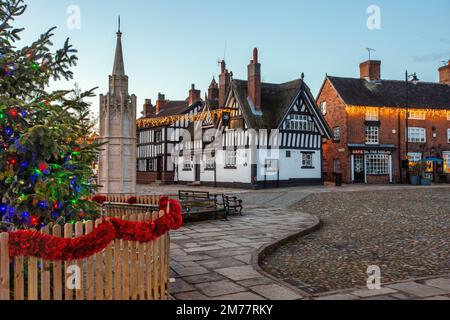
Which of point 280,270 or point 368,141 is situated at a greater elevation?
point 368,141

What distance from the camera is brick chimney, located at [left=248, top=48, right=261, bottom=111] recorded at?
29.9 m

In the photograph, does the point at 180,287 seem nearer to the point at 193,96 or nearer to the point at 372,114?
the point at 372,114

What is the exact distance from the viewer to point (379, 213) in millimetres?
14906

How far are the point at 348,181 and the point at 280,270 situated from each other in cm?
2911

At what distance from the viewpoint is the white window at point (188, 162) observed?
3658 centimetres

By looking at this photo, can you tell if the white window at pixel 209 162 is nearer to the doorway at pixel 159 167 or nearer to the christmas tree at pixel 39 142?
the doorway at pixel 159 167

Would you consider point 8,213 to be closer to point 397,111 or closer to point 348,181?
point 348,181

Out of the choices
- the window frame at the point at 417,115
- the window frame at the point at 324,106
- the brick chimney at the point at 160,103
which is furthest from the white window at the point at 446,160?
the brick chimney at the point at 160,103

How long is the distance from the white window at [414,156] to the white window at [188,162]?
805 inches

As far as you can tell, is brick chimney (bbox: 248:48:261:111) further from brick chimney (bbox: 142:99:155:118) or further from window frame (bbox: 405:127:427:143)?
brick chimney (bbox: 142:99:155:118)

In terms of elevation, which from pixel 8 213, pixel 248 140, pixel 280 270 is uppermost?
pixel 248 140

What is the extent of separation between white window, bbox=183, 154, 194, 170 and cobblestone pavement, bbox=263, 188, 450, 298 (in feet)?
73.0

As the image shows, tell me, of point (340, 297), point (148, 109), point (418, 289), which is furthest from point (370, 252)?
point (148, 109)
